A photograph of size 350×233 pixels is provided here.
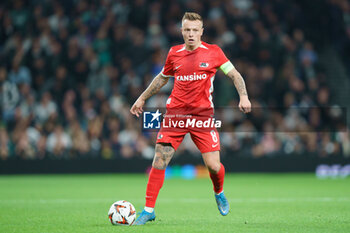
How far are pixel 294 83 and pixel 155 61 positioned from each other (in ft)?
12.5

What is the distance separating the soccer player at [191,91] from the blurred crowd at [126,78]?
28.9ft

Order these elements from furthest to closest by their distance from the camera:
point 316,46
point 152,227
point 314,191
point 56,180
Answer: point 316,46 < point 56,180 < point 314,191 < point 152,227

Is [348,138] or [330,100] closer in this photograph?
[348,138]

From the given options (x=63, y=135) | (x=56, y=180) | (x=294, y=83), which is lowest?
(x=56, y=180)

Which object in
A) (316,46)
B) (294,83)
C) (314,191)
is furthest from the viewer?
(316,46)

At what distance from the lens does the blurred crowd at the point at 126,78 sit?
15.9 m

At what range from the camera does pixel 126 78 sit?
→ 1683cm

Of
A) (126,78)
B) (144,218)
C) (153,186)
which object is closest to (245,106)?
(153,186)

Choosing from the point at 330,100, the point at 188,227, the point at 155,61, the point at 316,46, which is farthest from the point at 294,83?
the point at 188,227

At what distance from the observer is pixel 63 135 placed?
15695 mm

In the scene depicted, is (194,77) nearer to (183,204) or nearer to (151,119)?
(151,119)

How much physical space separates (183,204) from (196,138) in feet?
8.61

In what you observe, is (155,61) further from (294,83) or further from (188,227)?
(188,227)

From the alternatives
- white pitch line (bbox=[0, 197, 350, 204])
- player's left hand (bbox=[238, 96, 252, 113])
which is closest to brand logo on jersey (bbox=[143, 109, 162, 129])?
player's left hand (bbox=[238, 96, 252, 113])
